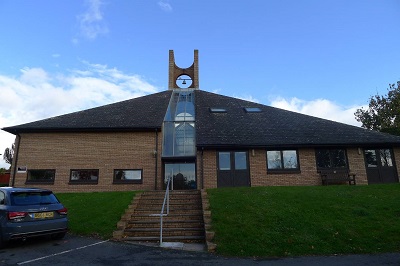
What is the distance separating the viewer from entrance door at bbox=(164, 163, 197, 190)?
1636 cm

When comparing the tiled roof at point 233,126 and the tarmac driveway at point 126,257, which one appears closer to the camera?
the tarmac driveway at point 126,257

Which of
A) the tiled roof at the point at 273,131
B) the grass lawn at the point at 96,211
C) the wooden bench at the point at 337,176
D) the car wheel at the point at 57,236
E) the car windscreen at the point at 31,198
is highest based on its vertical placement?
the tiled roof at the point at 273,131

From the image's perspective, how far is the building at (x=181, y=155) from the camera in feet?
51.1

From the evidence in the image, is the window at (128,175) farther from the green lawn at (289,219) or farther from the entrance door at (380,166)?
the entrance door at (380,166)

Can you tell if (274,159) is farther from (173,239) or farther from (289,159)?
(173,239)

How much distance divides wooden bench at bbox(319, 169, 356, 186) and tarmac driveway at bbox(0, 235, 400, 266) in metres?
9.22

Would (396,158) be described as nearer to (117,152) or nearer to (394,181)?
(394,181)

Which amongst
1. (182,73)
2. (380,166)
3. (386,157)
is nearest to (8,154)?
(182,73)

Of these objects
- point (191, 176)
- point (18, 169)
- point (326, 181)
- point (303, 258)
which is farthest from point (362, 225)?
point (18, 169)

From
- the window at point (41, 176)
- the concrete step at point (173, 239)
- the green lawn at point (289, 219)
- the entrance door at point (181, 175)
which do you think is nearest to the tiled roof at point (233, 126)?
the entrance door at point (181, 175)

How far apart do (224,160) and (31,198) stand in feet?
34.2

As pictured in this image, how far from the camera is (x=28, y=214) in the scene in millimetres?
6906

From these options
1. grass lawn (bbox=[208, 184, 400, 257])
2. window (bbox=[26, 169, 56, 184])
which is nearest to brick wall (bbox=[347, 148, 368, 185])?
grass lawn (bbox=[208, 184, 400, 257])

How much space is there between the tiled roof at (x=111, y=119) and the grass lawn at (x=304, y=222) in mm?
7166
